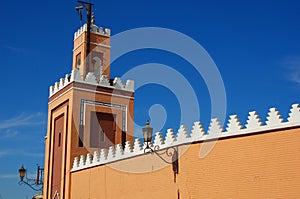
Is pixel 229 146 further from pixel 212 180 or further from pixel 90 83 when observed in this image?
pixel 90 83

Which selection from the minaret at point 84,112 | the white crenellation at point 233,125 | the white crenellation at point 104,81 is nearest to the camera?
the white crenellation at point 233,125

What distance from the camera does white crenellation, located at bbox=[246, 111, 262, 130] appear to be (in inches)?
346

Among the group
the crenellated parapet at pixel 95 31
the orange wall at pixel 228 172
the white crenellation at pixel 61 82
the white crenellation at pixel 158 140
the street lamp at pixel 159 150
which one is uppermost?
the crenellated parapet at pixel 95 31

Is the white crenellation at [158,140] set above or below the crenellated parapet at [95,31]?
below

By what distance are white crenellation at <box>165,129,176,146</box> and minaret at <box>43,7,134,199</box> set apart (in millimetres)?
4763

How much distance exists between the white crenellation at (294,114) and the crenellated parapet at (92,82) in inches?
342

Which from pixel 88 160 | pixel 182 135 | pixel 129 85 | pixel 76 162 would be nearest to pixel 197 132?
pixel 182 135

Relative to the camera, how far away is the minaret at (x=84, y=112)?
15.0 meters

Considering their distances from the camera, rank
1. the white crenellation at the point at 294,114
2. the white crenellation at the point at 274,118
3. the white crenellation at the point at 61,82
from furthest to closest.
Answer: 1. the white crenellation at the point at 61,82
2. the white crenellation at the point at 274,118
3. the white crenellation at the point at 294,114

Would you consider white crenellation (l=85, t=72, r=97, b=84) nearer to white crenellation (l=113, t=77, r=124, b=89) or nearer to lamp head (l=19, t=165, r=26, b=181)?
white crenellation (l=113, t=77, r=124, b=89)

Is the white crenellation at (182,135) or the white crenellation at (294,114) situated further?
the white crenellation at (182,135)

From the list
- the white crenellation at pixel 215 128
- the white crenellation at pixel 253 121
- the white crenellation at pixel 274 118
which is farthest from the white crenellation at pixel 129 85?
the white crenellation at pixel 274 118

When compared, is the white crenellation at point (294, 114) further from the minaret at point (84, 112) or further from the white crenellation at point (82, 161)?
the minaret at point (84, 112)

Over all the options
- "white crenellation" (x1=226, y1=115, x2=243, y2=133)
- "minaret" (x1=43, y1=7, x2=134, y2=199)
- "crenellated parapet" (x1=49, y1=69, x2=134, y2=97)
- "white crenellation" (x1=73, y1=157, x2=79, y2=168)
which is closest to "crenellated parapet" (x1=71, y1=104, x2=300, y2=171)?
"white crenellation" (x1=226, y1=115, x2=243, y2=133)
